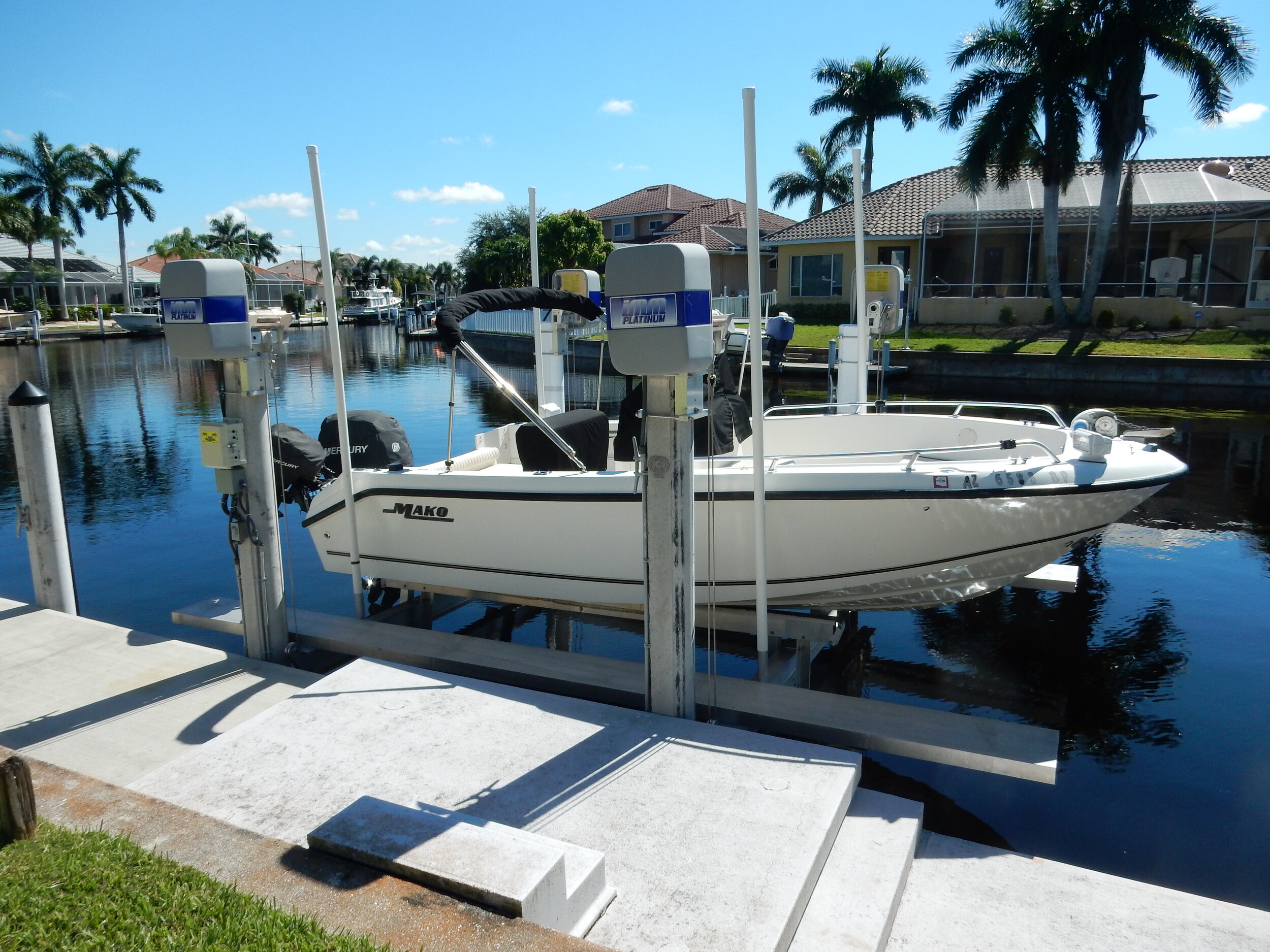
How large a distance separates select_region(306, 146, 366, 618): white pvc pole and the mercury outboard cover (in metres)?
1.48

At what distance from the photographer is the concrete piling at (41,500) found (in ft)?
20.1

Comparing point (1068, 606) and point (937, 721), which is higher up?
point (937, 721)

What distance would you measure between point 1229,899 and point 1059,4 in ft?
86.0

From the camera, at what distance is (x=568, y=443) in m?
6.55

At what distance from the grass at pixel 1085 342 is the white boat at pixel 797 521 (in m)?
18.4

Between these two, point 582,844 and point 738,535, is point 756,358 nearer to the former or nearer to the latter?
point 738,535

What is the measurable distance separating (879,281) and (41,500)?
7460mm

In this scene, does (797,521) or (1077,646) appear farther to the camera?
(1077,646)

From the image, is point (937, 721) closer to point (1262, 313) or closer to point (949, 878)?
point (949, 878)

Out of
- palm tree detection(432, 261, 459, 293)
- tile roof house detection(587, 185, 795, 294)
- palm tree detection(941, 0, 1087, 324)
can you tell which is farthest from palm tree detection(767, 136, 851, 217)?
palm tree detection(432, 261, 459, 293)

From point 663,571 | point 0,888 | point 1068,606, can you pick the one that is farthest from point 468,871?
point 1068,606

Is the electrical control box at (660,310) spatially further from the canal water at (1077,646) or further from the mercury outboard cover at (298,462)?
the mercury outboard cover at (298,462)

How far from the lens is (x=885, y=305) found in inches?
355

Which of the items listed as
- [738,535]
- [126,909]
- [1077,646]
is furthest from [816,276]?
[126,909]
